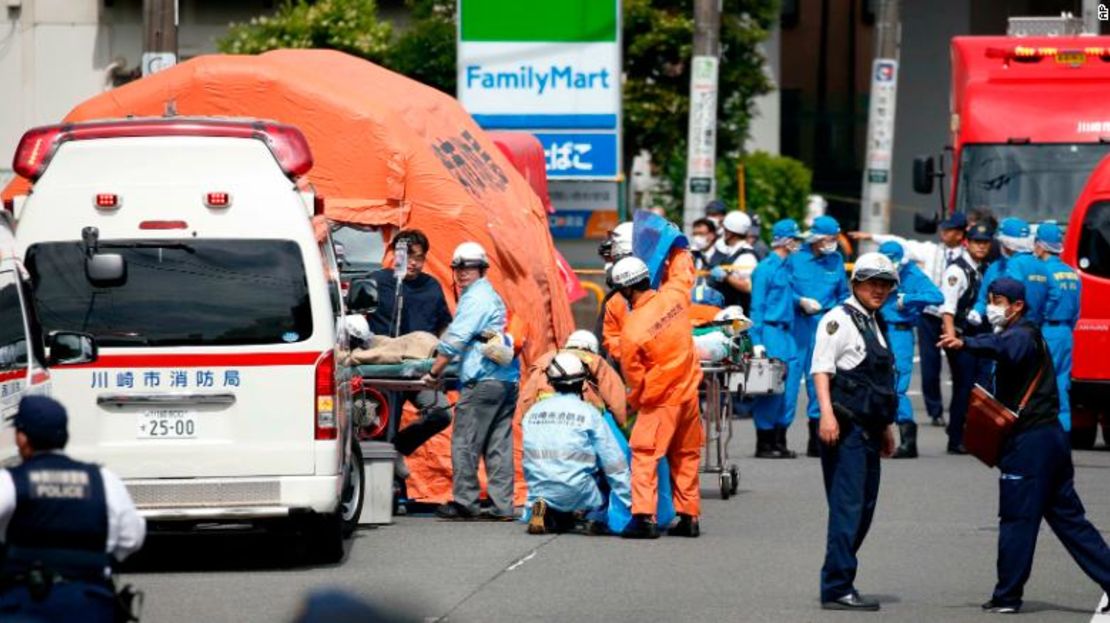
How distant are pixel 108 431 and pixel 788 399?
752 cm

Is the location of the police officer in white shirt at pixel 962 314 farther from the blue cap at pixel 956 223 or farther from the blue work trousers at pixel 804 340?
the blue work trousers at pixel 804 340

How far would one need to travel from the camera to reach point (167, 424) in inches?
497

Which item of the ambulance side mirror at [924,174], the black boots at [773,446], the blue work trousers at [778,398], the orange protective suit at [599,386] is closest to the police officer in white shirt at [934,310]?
the blue work trousers at [778,398]

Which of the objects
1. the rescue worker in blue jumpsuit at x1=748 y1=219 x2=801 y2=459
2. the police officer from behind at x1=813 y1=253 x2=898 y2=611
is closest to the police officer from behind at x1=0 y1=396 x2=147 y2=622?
the police officer from behind at x1=813 y1=253 x2=898 y2=611

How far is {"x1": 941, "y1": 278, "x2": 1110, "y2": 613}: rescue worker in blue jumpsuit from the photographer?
37.9 feet

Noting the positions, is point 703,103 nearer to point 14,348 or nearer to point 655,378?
point 655,378

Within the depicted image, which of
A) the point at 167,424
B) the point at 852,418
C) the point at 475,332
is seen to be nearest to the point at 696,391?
the point at 475,332

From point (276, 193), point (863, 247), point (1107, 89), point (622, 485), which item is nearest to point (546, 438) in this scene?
point (622, 485)

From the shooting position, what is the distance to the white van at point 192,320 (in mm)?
12594

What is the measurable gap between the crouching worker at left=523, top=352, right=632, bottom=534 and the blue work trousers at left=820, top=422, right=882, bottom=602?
279 centimetres

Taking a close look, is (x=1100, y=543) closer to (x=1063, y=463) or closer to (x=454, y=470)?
(x=1063, y=463)

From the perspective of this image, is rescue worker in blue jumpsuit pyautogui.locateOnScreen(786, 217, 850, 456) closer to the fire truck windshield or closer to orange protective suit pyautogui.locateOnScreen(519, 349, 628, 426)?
orange protective suit pyautogui.locateOnScreen(519, 349, 628, 426)

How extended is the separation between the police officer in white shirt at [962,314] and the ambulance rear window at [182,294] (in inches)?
307

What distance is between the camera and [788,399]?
18891 mm
